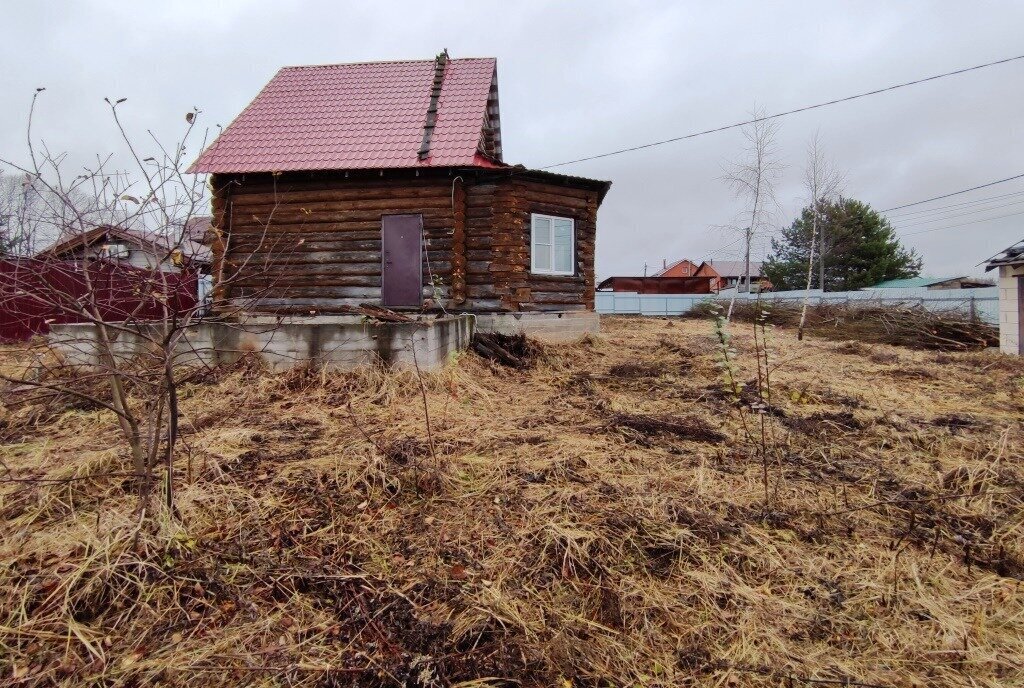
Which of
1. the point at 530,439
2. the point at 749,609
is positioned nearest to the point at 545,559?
the point at 749,609

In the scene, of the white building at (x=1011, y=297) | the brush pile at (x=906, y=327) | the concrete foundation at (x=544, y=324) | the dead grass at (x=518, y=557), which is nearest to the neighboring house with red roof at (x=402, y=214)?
the concrete foundation at (x=544, y=324)

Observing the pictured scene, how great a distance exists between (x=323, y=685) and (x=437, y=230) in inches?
386

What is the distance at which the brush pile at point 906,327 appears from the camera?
1230 cm

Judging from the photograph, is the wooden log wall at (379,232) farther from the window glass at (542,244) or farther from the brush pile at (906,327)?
the brush pile at (906,327)

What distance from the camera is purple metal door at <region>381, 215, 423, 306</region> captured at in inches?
434

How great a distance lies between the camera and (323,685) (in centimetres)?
196

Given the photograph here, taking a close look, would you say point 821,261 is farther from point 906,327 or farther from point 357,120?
point 357,120

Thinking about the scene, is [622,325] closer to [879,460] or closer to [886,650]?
[879,460]

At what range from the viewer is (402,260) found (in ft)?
36.4

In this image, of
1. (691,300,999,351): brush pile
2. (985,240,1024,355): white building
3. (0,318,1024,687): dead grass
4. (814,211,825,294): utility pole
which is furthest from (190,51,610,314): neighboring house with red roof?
(814,211,825,294): utility pole

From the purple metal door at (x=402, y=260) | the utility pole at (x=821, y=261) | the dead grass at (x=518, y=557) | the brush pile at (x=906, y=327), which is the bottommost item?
the dead grass at (x=518, y=557)

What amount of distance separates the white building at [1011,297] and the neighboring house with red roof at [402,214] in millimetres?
8428

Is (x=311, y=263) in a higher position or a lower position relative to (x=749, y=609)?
higher

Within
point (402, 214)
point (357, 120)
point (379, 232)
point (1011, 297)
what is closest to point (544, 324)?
point (402, 214)
